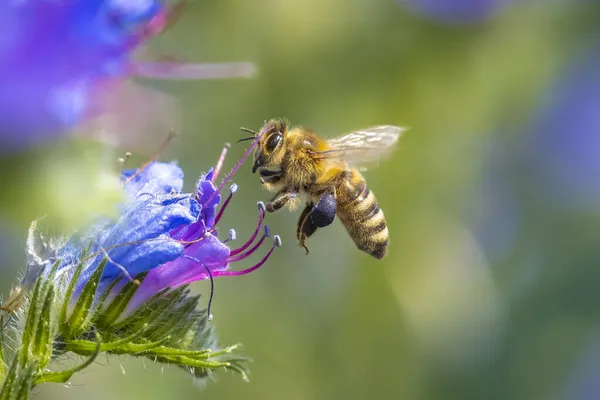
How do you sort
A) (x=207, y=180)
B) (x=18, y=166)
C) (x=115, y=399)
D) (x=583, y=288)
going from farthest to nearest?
(x=583, y=288) → (x=115, y=399) → (x=207, y=180) → (x=18, y=166)

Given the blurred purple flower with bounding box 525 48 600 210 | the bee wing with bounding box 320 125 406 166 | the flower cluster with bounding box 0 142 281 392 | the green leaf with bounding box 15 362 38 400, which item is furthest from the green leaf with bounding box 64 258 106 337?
the blurred purple flower with bounding box 525 48 600 210

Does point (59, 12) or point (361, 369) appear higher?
point (59, 12)

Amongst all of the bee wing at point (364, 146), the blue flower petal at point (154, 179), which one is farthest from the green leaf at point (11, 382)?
the bee wing at point (364, 146)

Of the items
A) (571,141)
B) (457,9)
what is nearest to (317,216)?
(457,9)

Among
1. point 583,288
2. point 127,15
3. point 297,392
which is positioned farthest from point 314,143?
point 583,288

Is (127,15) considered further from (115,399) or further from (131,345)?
(115,399)

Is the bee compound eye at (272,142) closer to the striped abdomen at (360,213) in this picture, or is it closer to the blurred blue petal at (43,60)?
the striped abdomen at (360,213)

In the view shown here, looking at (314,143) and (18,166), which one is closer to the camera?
(18,166)
